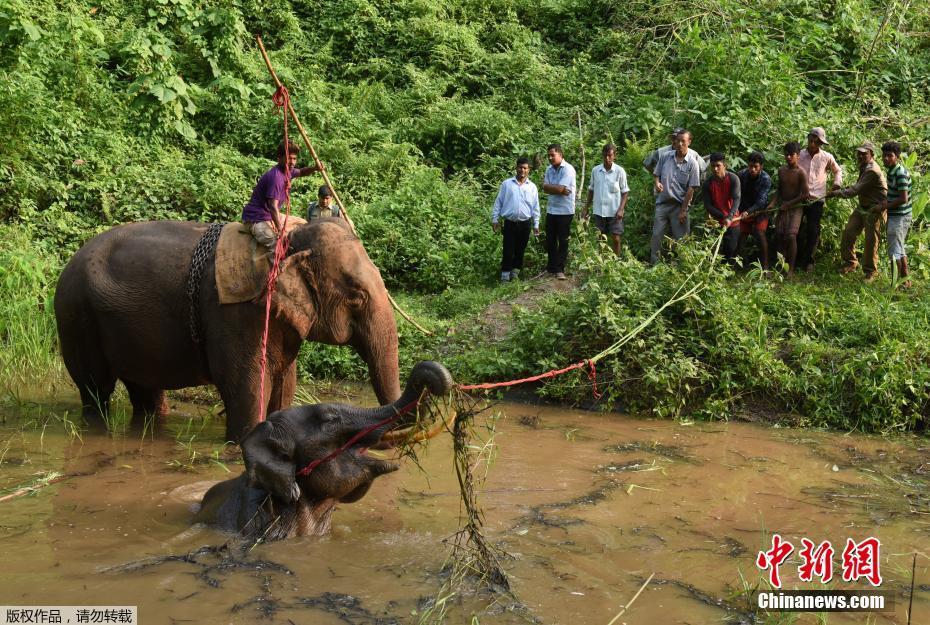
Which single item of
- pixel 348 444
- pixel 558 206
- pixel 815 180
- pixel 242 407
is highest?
pixel 815 180

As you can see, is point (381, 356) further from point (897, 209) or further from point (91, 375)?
point (897, 209)

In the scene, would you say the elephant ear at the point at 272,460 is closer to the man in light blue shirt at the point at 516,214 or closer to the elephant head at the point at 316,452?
the elephant head at the point at 316,452

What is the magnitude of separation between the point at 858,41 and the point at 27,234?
11.6 metres

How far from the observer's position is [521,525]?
5.71m

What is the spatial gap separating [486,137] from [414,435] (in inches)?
425

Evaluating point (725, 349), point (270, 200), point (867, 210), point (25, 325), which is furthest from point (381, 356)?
point (867, 210)

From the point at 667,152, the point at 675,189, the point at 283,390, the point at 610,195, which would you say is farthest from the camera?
the point at 610,195

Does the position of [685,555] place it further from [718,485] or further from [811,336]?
[811,336]

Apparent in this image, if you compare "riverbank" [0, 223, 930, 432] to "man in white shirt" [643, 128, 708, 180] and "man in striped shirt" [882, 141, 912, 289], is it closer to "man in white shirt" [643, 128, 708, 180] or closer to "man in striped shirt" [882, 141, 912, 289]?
"man in striped shirt" [882, 141, 912, 289]

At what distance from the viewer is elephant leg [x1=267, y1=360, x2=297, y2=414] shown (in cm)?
713

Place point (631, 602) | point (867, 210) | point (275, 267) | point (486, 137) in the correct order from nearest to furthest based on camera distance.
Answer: point (631, 602)
point (275, 267)
point (867, 210)
point (486, 137)

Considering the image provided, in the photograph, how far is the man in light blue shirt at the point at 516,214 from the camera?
1156 centimetres

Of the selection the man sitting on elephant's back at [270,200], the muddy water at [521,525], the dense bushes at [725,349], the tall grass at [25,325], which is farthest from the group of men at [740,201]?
the tall grass at [25,325]

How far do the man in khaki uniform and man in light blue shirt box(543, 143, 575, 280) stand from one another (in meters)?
2.88
